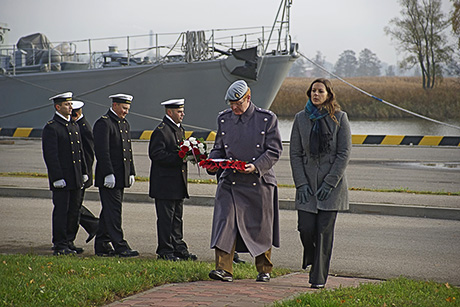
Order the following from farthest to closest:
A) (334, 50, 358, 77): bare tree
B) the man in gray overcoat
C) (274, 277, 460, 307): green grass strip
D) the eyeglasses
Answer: (334, 50, 358, 77): bare tree, the eyeglasses, the man in gray overcoat, (274, 277, 460, 307): green grass strip

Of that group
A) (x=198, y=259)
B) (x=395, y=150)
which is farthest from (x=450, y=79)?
(x=198, y=259)

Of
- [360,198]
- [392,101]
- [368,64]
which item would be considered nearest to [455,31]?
[392,101]

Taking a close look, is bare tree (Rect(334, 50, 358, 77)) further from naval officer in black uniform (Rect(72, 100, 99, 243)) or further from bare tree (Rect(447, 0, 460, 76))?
naval officer in black uniform (Rect(72, 100, 99, 243))

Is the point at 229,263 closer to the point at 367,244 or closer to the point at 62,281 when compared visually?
the point at 62,281

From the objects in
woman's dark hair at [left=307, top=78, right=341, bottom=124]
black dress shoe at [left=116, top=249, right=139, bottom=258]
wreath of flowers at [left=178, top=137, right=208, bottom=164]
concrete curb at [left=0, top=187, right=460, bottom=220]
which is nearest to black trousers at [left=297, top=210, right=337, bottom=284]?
woman's dark hair at [left=307, top=78, right=341, bottom=124]

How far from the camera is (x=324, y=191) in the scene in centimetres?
619

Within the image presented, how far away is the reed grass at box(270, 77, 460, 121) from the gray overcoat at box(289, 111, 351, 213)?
36.9m

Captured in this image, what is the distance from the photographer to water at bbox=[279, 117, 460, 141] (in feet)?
110

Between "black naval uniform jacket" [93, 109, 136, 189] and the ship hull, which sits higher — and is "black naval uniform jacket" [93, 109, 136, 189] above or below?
above

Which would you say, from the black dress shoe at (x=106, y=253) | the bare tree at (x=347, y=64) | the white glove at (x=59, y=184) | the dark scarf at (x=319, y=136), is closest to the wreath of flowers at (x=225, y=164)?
the dark scarf at (x=319, y=136)

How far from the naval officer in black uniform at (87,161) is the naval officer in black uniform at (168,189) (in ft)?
3.56

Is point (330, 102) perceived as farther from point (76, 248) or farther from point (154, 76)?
point (154, 76)

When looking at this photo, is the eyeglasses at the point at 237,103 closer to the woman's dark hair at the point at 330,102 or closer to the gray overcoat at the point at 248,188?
the gray overcoat at the point at 248,188

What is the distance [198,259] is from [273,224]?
1547 millimetres
